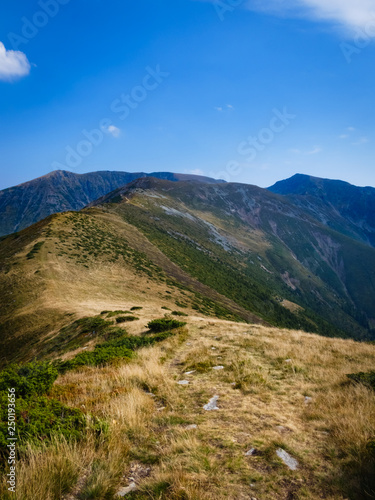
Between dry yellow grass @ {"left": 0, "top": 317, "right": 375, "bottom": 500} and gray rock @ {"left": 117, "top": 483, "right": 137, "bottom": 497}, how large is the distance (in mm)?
76

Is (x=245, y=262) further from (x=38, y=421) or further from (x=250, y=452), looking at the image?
(x=38, y=421)

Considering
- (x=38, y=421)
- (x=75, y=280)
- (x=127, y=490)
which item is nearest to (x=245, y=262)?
(x=75, y=280)

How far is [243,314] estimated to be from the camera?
5959 cm

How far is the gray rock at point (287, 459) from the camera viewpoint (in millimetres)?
4095

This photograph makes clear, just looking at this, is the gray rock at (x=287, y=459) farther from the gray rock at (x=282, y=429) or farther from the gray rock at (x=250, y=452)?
the gray rock at (x=282, y=429)

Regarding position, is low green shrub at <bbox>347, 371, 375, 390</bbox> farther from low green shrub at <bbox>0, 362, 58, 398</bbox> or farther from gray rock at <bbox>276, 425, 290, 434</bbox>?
low green shrub at <bbox>0, 362, 58, 398</bbox>

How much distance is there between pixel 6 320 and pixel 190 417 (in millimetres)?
27696

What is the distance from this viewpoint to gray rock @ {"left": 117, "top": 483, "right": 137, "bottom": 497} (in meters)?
3.43

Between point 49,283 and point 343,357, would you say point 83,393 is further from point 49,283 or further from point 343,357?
point 49,283

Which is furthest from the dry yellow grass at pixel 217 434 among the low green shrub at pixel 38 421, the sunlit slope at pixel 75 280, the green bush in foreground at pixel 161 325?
the sunlit slope at pixel 75 280

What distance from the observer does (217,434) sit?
4.88m

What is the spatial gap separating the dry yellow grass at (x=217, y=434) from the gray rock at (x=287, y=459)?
0.09m

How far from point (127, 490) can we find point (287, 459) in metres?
2.67

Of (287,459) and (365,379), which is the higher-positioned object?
(287,459)
